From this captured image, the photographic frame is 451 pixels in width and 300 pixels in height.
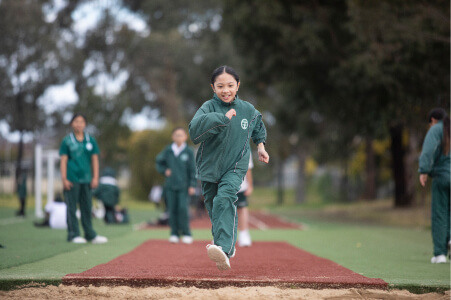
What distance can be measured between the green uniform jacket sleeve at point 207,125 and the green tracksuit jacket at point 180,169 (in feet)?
15.2

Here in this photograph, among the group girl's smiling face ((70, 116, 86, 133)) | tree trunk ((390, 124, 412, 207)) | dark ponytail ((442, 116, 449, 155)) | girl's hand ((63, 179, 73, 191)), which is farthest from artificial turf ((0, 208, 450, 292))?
tree trunk ((390, 124, 412, 207))

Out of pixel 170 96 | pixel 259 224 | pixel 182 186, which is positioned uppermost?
pixel 170 96

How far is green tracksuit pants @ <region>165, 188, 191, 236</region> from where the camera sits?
415 inches

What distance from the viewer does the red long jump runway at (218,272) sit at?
5434mm

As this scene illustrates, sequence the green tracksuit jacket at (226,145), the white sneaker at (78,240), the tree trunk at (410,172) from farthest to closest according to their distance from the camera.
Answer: the tree trunk at (410,172) < the white sneaker at (78,240) < the green tracksuit jacket at (226,145)

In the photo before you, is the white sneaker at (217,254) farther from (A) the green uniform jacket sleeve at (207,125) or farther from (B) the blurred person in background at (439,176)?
(B) the blurred person in background at (439,176)

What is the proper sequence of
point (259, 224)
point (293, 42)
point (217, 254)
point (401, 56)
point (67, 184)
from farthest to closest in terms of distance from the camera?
point (259, 224) → point (293, 42) → point (401, 56) → point (67, 184) → point (217, 254)

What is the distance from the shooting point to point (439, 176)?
7832mm

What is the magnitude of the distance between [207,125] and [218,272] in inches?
61.3

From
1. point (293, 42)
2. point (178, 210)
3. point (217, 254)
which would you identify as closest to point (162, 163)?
point (178, 210)

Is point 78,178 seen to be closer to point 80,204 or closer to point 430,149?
point 80,204

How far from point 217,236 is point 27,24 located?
100 feet

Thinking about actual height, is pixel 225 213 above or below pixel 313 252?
above

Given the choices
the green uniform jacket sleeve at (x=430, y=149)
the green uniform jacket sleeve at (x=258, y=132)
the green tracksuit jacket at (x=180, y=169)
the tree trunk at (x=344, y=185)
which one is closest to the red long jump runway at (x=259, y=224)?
the green tracksuit jacket at (x=180, y=169)
